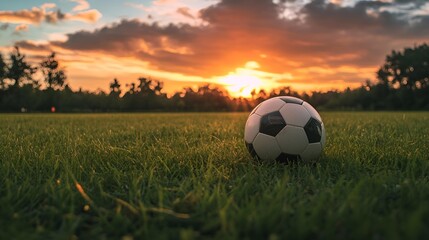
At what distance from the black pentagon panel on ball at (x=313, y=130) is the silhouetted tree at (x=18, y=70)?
234 ft

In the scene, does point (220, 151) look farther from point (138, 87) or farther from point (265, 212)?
point (138, 87)

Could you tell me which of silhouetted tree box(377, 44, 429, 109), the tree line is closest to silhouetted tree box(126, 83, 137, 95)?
the tree line

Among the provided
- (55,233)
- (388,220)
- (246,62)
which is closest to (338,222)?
(388,220)

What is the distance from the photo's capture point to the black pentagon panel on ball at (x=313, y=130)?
323 centimetres

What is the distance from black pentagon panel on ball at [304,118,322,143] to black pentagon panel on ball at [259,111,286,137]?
9.3 inches

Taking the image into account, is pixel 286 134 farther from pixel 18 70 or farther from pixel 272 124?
pixel 18 70

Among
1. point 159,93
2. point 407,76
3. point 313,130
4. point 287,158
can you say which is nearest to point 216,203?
point 287,158

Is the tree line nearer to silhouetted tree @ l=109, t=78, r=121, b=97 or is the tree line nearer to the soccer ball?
silhouetted tree @ l=109, t=78, r=121, b=97

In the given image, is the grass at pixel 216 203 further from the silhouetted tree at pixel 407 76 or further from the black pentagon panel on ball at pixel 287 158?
the silhouetted tree at pixel 407 76

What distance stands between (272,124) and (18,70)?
74.1 metres

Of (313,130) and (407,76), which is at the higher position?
(407,76)

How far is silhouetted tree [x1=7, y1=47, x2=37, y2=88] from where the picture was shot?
64.9 m

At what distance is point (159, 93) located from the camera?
8644 centimetres

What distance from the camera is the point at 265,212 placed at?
167 centimetres
